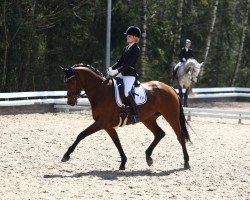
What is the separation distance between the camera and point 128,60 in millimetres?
9953

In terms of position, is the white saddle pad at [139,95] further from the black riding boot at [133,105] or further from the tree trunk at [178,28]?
the tree trunk at [178,28]

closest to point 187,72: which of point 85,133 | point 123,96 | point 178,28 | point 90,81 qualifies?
point 178,28

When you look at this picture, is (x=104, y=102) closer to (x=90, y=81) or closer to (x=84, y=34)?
(x=90, y=81)

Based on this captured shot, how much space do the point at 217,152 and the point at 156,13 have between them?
17499 millimetres

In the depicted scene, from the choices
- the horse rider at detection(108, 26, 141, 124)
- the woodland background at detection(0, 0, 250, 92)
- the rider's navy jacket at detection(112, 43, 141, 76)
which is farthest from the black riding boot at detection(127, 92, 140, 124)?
the woodland background at detection(0, 0, 250, 92)

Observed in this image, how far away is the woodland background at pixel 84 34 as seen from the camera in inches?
937

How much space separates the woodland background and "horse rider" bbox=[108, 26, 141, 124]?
13.8m

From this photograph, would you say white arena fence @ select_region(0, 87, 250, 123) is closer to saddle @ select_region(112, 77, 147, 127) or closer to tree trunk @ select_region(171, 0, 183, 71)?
tree trunk @ select_region(171, 0, 183, 71)

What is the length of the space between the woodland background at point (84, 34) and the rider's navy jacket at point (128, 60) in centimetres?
1383

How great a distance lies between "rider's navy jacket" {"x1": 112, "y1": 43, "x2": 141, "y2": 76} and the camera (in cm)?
994

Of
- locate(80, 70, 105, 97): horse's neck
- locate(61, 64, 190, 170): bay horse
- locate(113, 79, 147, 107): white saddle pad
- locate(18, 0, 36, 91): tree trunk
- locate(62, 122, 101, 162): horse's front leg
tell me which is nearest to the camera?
locate(62, 122, 101, 162): horse's front leg

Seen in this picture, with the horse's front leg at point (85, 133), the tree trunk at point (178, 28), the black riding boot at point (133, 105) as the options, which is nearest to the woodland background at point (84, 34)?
the tree trunk at point (178, 28)

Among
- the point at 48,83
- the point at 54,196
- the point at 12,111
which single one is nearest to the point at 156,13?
the point at 48,83

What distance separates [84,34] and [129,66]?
1667cm
